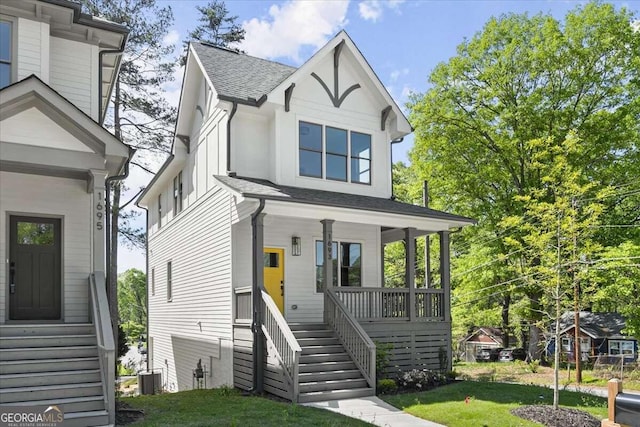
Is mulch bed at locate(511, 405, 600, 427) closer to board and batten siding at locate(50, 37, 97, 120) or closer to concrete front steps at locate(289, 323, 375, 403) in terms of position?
concrete front steps at locate(289, 323, 375, 403)

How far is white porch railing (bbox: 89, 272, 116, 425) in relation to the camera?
8.34 m

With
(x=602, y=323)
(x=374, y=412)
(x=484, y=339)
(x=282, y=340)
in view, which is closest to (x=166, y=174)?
(x=282, y=340)

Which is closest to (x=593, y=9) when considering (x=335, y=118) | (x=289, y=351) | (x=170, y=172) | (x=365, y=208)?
(x=335, y=118)

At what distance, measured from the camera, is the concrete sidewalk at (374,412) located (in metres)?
9.34

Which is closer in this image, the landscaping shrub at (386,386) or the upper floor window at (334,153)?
the landscaping shrub at (386,386)

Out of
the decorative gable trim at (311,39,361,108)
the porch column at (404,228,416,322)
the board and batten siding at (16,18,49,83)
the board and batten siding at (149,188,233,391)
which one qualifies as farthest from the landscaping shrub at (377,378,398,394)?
the board and batten siding at (16,18,49,83)

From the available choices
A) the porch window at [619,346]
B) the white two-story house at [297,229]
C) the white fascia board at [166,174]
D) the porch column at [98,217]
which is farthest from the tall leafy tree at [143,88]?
the porch window at [619,346]

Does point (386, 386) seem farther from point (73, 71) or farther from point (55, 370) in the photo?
point (73, 71)

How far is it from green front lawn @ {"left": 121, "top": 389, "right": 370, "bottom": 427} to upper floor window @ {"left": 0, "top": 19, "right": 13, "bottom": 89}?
6412 millimetres

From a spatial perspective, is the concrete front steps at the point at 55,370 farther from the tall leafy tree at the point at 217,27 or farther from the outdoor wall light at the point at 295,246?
the tall leafy tree at the point at 217,27

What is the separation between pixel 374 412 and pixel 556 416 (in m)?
3.17

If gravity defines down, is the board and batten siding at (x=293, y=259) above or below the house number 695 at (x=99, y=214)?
below

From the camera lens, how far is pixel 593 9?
2258cm

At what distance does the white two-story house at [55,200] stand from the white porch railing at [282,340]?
11.3 ft
